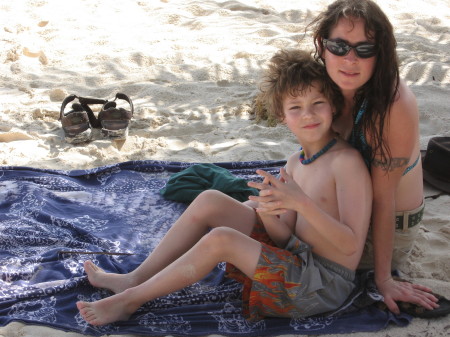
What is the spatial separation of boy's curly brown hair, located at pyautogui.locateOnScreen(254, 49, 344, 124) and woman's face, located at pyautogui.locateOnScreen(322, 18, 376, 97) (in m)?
0.07

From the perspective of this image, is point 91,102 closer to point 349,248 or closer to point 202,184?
point 202,184

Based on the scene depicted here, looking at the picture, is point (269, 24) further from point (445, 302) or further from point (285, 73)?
point (445, 302)

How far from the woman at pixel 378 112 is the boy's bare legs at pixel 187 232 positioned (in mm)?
629

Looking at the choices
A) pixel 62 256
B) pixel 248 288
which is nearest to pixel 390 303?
pixel 248 288

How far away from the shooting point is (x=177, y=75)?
555 cm

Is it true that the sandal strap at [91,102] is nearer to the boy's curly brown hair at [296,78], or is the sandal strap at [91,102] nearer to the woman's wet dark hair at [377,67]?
the boy's curly brown hair at [296,78]

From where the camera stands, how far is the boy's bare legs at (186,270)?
2.34 meters

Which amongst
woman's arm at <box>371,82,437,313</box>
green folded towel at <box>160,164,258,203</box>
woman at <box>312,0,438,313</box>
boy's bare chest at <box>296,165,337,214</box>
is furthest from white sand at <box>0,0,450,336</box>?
boy's bare chest at <box>296,165,337,214</box>

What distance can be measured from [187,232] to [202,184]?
92cm

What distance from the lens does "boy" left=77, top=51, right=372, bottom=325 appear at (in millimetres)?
2281

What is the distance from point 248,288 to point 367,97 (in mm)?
998

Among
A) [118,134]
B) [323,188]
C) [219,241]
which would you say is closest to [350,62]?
[323,188]

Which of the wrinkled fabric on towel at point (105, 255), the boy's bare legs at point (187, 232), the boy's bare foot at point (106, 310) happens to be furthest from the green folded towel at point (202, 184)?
the boy's bare foot at point (106, 310)

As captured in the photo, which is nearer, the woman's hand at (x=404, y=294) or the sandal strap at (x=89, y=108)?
the woman's hand at (x=404, y=294)
